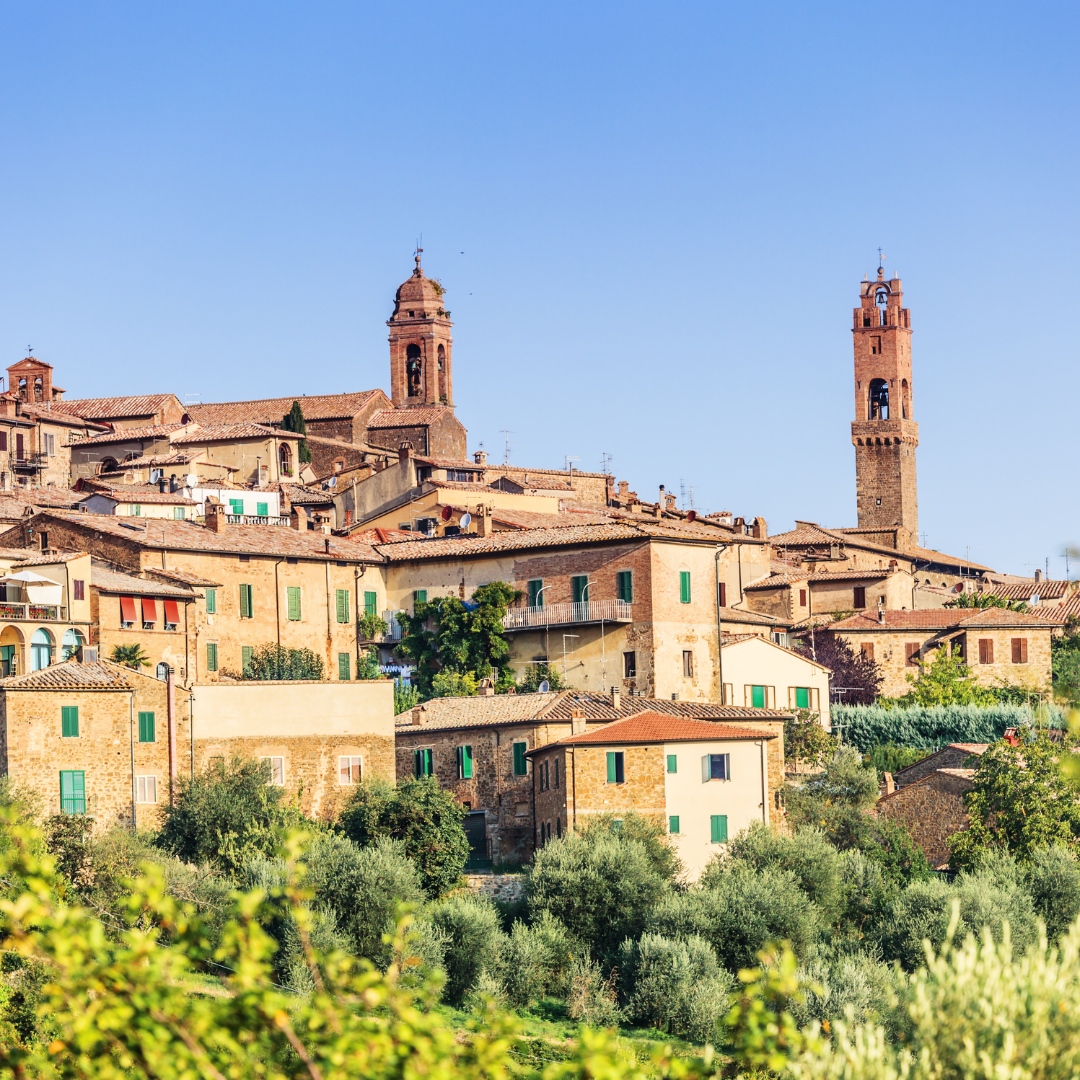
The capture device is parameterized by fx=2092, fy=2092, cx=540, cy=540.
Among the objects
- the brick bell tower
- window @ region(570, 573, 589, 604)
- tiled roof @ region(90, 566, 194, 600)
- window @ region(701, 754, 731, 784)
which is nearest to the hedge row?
window @ region(570, 573, 589, 604)

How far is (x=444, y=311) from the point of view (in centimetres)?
9944

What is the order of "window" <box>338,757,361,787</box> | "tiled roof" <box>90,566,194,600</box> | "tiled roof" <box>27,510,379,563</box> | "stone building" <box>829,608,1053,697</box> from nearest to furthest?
"window" <box>338,757,361,787</box> < "tiled roof" <box>90,566,194,600</box> < "tiled roof" <box>27,510,379,563</box> < "stone building" <box>829,608,1053,697</box>

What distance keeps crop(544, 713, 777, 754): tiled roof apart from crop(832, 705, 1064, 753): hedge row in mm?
12840

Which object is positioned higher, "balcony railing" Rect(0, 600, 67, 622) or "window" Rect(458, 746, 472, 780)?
"balcony railing" Rect(0, 600, 67, 622)

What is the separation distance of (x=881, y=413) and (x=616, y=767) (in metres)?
59.9

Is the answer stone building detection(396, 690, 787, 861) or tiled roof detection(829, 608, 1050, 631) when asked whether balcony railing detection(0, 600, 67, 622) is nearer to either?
stone building detection(396, 690, 787, 861)

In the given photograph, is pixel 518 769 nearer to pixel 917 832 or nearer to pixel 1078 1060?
pixel 917 832

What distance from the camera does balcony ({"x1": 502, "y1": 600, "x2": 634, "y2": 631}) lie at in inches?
2061

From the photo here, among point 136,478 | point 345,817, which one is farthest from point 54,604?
point 136,478

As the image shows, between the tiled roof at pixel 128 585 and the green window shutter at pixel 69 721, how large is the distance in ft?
24.7

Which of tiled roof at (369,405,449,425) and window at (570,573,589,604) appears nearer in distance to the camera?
window at (570,573,589,604)

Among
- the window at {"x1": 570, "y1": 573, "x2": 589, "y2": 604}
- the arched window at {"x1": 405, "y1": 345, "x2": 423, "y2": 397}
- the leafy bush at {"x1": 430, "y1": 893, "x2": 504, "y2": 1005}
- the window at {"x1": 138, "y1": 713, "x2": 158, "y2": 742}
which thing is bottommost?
the leafy bush at {"x1": 430, "y1": 893, "x2": 504, "y2": 1005}

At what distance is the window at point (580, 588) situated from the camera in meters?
53.1

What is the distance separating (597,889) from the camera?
133 ft
